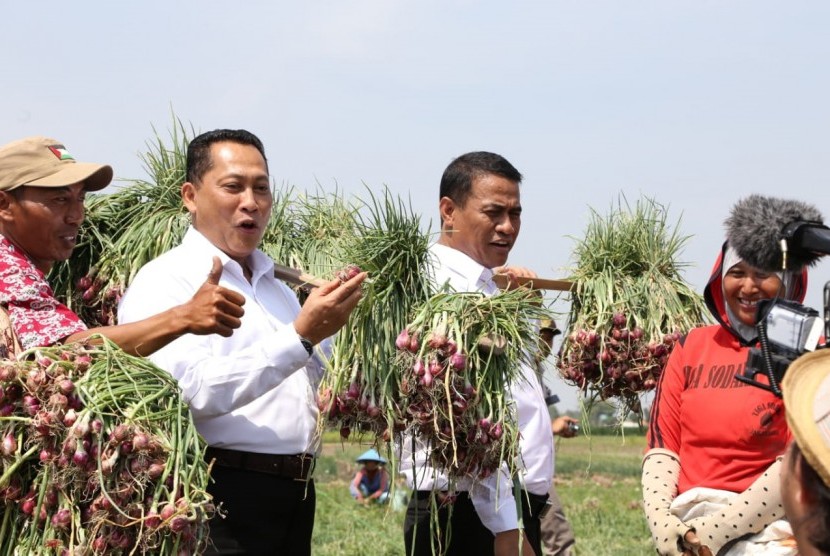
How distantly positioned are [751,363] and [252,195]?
1.54 meters

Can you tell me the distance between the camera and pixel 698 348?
12.2ft

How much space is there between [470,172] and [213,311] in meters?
1.72

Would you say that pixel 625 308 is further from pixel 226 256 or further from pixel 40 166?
pixel 40 166

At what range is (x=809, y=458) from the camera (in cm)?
167

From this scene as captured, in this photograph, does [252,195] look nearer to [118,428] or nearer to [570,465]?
[118,428]

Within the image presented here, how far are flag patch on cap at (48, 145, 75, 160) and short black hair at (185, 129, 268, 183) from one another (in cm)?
41

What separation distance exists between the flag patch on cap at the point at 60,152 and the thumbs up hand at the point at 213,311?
72 cm

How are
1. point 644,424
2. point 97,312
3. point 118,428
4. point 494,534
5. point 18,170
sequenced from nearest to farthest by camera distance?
point 118,428
point 18,170
point 97,312
point 494,534
point 644,424

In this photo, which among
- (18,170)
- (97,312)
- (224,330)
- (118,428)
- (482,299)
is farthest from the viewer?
(97,312)

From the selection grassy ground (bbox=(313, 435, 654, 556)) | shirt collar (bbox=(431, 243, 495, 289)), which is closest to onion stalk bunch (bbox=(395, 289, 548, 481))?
shirt collar (bbox=(431, 243, 495, 289))

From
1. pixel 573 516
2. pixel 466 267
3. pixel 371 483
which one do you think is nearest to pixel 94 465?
pixel 466 267

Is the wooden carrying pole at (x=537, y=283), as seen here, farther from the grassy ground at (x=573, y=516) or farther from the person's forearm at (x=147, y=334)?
the person's forearm at (x=147, y=334)

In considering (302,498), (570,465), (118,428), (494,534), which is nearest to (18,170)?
(118,428)

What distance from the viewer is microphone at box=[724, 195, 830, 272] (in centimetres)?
346
